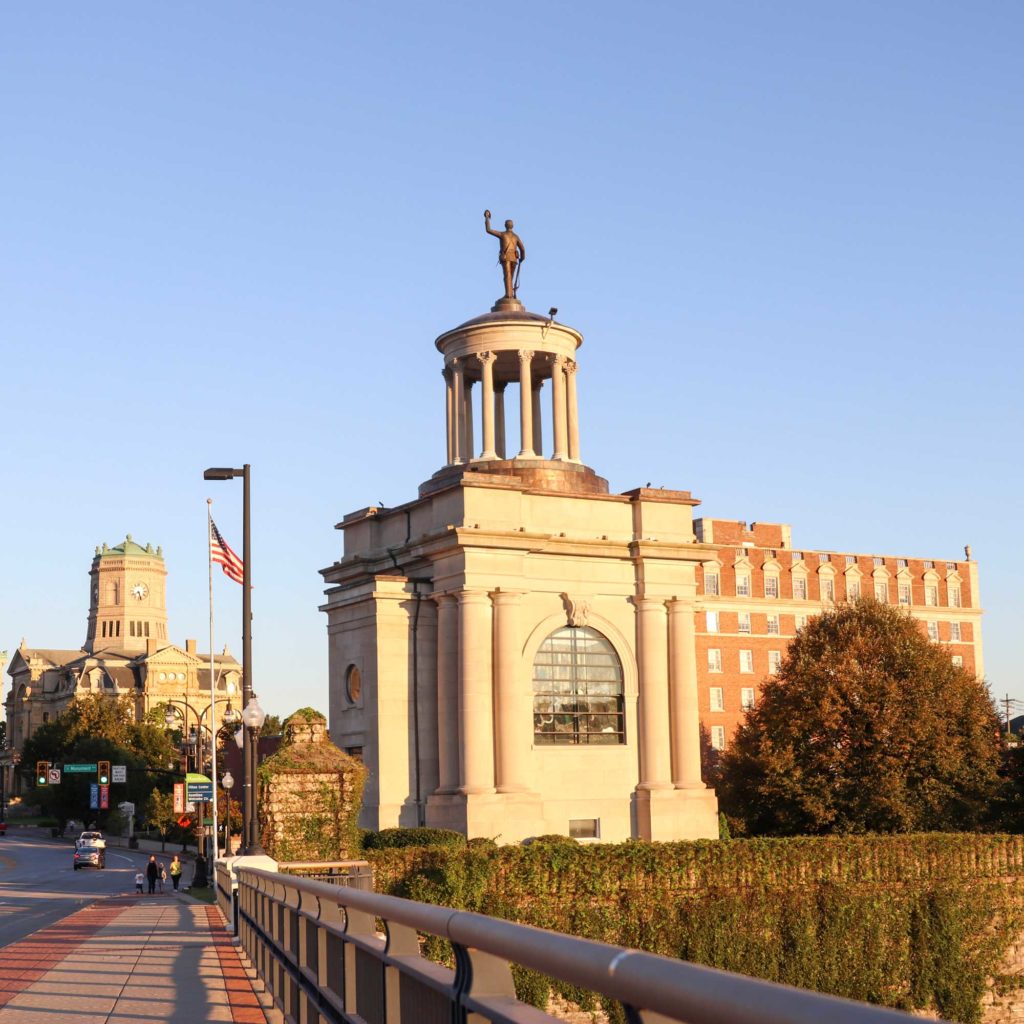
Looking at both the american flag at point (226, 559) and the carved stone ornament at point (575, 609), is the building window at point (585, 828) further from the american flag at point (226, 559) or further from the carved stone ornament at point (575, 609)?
the american flag at point (226, 559)

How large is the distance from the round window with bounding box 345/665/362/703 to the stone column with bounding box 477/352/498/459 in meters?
9.08

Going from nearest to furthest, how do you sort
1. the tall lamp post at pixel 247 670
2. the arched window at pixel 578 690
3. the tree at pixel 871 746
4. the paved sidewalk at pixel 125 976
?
1. the paved sidewalk at pixel 125 976
2. the tall lamp post at pixel 247 670
3. the arched window at pixel 578 690
4. the tree at pixel 871 746

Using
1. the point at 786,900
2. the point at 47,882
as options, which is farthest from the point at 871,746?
the point at 47,882

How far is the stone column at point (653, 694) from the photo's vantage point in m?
47.3

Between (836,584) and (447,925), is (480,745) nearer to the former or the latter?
(447,925)

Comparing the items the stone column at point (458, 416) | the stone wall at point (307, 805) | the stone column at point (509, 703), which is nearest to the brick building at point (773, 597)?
the stone column at point (458, 416)

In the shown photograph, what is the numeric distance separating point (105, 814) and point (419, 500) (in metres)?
95.7

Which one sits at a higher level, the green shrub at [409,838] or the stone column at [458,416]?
the stone column at [458,416]

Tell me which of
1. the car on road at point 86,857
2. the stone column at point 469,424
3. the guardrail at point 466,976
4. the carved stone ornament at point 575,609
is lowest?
the car on road at point 86,857

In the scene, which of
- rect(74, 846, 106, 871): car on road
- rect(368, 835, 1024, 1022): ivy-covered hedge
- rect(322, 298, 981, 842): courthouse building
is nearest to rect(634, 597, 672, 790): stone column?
rect(322, 298, 981, 842): courthouse building

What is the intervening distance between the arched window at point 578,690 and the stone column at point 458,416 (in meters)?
8.57

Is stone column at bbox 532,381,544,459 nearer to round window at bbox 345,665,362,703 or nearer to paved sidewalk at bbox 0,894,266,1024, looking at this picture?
round window at bbox 345,665,362,703

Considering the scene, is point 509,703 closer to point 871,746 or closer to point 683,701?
point 683,701

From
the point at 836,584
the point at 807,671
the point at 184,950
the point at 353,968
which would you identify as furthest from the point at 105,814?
the point at 353,968
